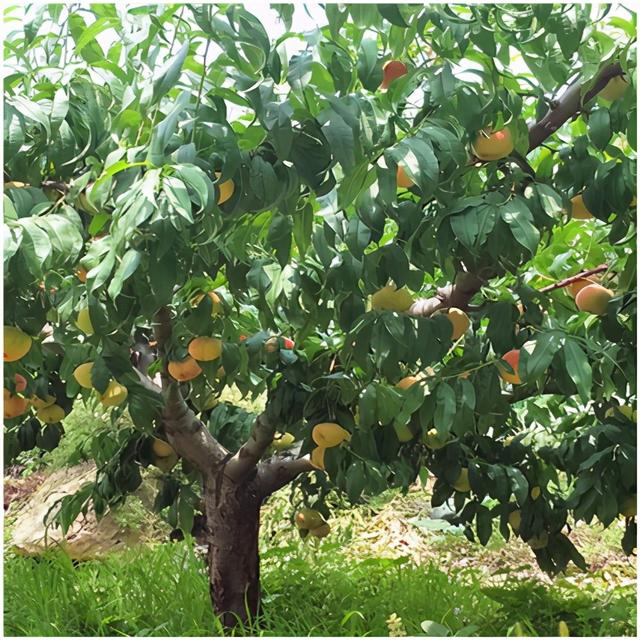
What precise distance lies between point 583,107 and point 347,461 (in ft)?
3.76

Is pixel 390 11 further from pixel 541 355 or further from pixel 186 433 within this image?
pixel 186 433

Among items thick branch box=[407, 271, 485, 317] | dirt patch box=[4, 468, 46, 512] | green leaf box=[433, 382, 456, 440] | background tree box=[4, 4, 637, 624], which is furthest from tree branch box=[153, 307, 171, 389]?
dirt patch box=[4, 468, 46, 512]

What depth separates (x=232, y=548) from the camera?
297 centimetres

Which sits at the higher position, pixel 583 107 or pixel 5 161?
pixel 583 107

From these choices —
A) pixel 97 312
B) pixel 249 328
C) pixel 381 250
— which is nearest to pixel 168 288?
pixel 97 312

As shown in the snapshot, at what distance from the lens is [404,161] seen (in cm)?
117

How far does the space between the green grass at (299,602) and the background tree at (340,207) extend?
772mm

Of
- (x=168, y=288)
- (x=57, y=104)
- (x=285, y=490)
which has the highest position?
(x=57, y=104)

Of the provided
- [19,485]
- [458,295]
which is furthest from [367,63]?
[19,485]

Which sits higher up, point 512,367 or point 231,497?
point 512,367

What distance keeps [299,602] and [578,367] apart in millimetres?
2227

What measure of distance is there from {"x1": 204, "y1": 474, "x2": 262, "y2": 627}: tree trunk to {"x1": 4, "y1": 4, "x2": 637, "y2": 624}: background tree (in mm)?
498

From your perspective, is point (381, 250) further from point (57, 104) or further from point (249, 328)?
point (249, 328)

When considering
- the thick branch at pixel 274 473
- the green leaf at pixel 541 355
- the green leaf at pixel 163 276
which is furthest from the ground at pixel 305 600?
the green leaf at pixel 163 276
